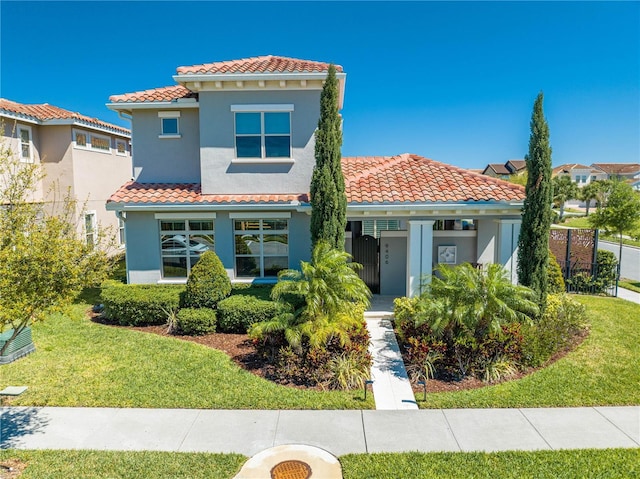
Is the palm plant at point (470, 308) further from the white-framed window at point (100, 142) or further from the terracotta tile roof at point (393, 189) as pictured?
the white-framed window at point (100, 142)

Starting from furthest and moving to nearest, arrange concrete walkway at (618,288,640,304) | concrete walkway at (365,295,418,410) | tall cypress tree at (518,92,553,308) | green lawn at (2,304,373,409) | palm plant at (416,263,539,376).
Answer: concrete walkway at (618,288,640,304), tall cypress tree at (518,92,553,308), palm plant at (416,263,539,376), concrete walkway at (365,295,418,410), green lawn at (2,304,373,409)

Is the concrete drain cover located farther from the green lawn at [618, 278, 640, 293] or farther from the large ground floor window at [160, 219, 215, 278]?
the green lawn at [618, 278, 640, 293]

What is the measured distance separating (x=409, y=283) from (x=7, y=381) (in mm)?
10565

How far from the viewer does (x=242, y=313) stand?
12.1 meters

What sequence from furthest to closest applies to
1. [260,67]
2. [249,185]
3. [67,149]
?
[67,149]
[249,185]
[260,67]

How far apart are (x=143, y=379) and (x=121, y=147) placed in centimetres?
1901

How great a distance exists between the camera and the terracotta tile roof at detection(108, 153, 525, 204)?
13070 mm

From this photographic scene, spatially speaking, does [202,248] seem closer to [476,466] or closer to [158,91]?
[158,91]

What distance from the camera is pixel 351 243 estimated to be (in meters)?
15.8

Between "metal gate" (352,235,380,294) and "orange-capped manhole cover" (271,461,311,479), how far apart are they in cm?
968

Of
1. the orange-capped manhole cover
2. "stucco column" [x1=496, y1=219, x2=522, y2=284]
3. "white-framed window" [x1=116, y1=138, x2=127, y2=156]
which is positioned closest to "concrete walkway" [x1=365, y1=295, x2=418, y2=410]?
the orange-capped manhole cover

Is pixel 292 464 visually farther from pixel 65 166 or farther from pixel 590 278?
pixel 65 166

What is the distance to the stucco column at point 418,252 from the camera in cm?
1316

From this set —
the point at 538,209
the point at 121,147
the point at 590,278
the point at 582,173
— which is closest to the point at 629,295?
the point at 590,278
